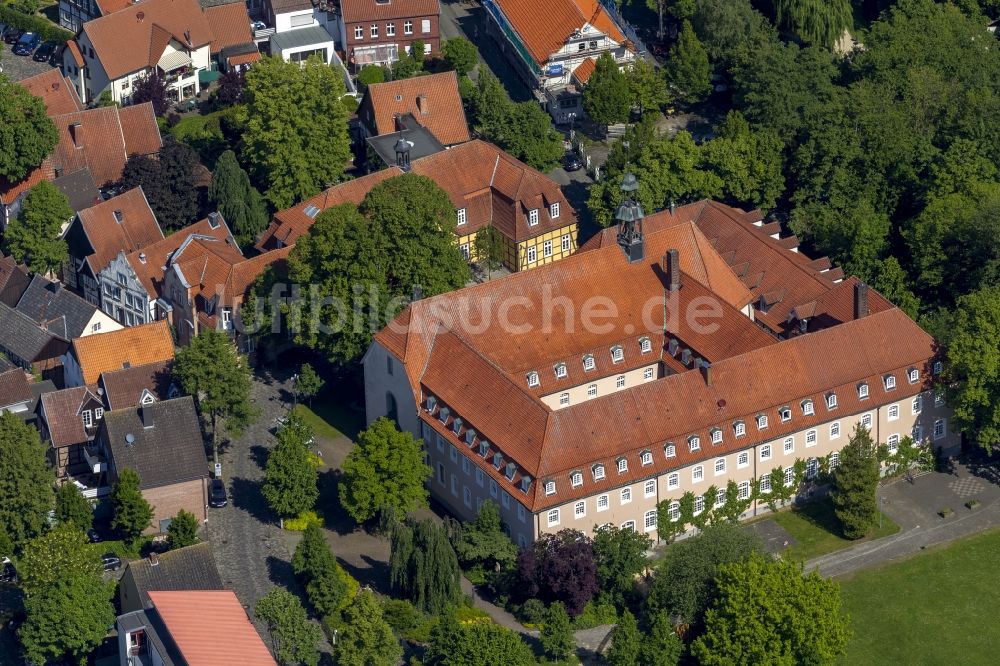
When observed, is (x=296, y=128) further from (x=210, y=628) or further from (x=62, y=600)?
(x=210, y=628)

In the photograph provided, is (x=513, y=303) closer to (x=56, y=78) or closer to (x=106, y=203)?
(x=106, y=203)

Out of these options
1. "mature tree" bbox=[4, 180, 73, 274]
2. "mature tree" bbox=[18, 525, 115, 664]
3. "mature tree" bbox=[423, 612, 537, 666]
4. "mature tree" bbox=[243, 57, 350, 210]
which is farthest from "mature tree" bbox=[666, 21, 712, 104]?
"mature tree" bbox=[18, 525, 115, 664]

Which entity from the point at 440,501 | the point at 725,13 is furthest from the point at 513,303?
the point at 725,13

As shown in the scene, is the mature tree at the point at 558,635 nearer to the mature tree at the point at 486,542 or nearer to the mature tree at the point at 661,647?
the mature tree at the point at 661,647

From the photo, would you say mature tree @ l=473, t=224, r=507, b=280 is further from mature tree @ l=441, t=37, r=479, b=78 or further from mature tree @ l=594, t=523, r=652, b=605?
mature tree @ l=594, t=523, r=652, b=605

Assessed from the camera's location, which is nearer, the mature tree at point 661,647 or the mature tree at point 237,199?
the mature tree at point 661,647

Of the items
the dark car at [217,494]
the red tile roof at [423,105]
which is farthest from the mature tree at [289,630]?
the red tile roof at [423,105]
